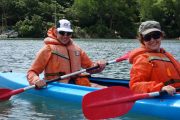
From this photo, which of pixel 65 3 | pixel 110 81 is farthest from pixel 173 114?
pixel 65 3

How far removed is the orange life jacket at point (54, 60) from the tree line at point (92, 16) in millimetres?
44308

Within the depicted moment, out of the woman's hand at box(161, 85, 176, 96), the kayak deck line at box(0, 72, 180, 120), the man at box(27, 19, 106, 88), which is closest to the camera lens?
the woman's hand at box(161, 85, 176, 96)

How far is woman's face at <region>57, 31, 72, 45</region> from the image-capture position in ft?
23.9

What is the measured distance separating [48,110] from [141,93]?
6.49 feet

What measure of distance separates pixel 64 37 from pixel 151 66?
2155 millimetres

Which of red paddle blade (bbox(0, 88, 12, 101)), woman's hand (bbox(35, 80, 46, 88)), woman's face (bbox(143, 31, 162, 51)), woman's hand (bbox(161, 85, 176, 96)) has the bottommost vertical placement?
red paddle blade (bbox(0, 88, 12, 101))

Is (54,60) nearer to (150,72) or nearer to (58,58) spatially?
(58,58)

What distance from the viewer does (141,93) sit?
223 inches

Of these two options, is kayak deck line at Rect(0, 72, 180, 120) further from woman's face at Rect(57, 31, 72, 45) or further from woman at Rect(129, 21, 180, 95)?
woman's face at Rect(57, 31, 72, 45)

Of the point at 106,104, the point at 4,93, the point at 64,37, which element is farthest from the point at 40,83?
the point at 106,104

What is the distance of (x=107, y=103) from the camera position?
5.69 metres

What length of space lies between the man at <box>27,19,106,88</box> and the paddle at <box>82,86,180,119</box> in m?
1.69

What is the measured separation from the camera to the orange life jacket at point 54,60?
7359mm


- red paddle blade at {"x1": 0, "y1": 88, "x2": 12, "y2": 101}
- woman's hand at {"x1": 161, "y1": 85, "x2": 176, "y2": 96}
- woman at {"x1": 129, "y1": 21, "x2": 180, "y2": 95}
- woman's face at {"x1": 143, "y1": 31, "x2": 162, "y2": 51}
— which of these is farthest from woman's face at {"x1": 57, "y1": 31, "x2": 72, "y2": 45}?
woman's hand at {"x1": 161, "y1": 85, "x2": 176, "y2": 96}
